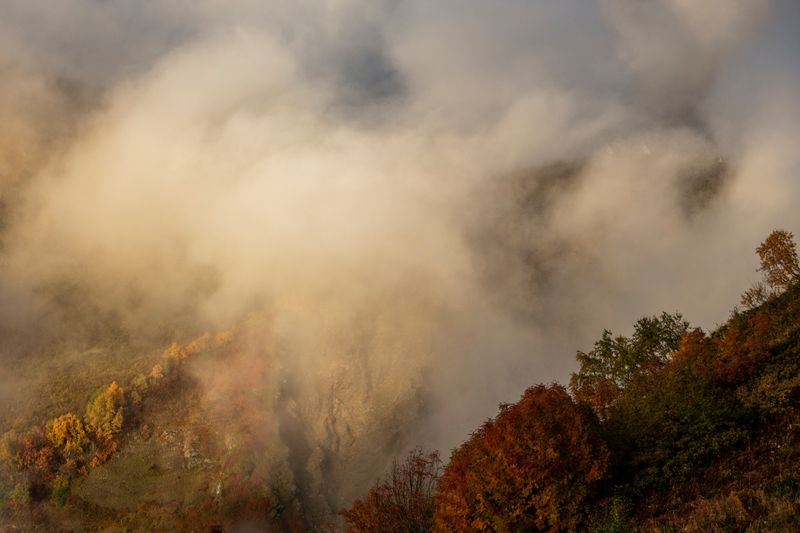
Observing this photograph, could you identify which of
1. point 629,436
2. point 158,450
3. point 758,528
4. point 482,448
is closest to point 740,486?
point 758,528

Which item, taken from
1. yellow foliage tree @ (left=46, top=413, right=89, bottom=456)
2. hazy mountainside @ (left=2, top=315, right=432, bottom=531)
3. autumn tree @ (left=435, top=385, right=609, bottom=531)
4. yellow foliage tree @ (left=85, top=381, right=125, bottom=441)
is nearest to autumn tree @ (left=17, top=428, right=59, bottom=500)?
hazy mountainside @ (left=2, top=315, right=432, bottom=531)

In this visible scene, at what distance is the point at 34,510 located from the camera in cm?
10319

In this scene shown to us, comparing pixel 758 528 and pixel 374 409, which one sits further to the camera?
pixel 374 409

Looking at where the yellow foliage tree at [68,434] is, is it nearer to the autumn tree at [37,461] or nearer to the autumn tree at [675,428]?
the autumn tree at [37,461]

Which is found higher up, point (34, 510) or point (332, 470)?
point (34, 510)

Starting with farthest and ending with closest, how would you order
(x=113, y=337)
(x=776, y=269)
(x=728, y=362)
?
(x=113, y=337) < (x=776, y=269) < (x=728, y=362)

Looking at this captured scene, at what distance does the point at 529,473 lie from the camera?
33094 mm

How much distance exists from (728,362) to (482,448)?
2102cm

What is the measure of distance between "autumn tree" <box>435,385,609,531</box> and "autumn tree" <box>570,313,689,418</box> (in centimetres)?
2943

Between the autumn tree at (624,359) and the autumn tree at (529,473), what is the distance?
29428 mm

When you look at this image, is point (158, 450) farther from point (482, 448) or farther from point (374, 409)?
point (482, 448)

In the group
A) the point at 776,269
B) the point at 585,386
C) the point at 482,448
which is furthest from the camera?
the point at 776,269

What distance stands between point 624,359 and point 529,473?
38.9 m

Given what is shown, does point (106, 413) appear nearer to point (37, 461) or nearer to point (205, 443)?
point (37, 461)
